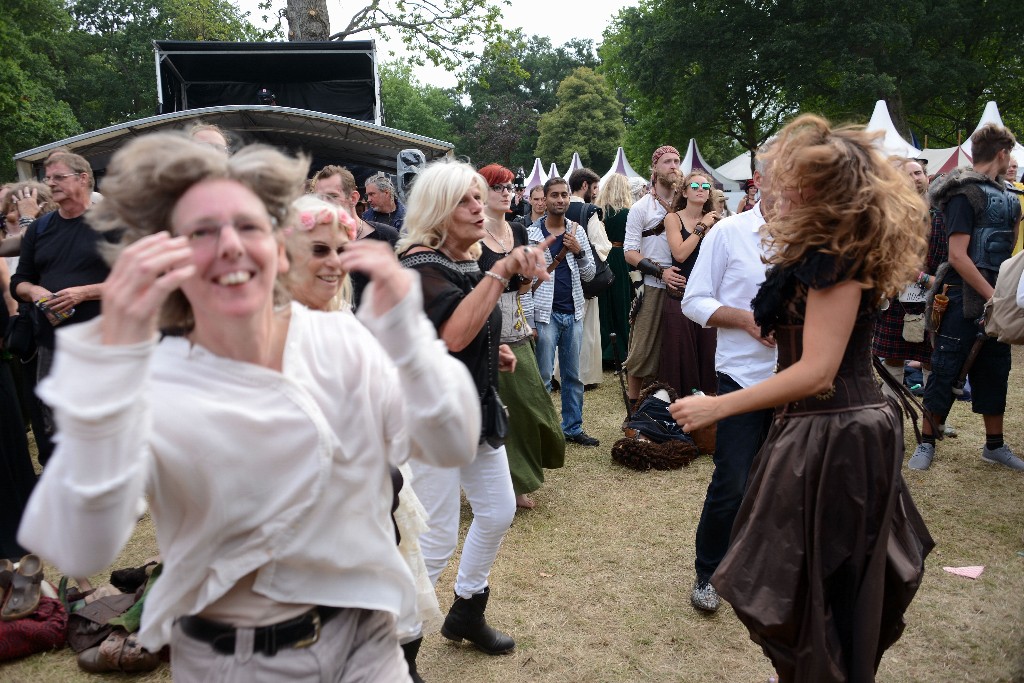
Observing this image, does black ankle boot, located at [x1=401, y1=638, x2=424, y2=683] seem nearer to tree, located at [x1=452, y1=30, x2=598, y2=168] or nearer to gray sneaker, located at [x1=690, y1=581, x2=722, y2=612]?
gray sneaker, located at [x1=690, y1=581, x2=722, y2=612]

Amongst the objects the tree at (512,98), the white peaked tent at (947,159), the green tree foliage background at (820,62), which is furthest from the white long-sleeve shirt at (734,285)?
the green tree foliage background at (820,62)

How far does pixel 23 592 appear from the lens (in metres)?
3.80

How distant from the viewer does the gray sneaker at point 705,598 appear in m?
3.89

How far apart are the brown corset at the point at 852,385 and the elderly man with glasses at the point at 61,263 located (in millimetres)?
3464

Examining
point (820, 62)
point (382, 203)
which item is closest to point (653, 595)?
point (382, 203)

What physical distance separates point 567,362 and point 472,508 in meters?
3.43

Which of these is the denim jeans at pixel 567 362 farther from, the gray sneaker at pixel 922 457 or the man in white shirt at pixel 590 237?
the gray sneaker at pixel 922 457

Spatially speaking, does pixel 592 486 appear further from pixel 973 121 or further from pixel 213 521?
pixel 973 121

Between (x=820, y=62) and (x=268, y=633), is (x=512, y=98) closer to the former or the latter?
(x=820, y=62)

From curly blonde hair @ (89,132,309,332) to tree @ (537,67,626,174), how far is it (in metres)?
49.2

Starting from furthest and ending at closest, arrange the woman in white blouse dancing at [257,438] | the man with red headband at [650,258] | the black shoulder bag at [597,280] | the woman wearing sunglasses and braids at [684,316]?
the black shoulder bag at [597,280] → the man with red headband at [650,258] → the woman wearing sunglasses and braids at [684,316] → the woman in white blouse dancing at [257,438]

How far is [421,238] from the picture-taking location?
10.6 feet

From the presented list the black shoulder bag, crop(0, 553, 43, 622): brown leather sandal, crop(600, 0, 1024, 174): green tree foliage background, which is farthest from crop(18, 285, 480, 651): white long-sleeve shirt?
crop(600, 0, 1024, 174): green tree foliage background

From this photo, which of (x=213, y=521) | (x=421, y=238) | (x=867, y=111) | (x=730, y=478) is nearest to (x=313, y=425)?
(x=213, y=521)
